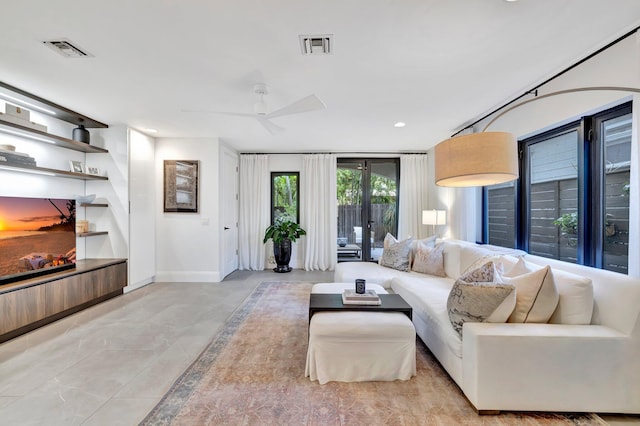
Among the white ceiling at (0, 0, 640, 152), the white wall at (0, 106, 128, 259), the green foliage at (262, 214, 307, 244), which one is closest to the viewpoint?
the white ceiling at (0, 0, 640, 152)

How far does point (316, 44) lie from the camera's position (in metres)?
2.07

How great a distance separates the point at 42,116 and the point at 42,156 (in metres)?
0.50

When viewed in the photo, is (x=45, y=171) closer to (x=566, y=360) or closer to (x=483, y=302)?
(x=483, y=302)

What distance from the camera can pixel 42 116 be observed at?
3428 millimetres

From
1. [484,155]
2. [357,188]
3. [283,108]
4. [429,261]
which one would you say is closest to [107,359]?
[283,108]

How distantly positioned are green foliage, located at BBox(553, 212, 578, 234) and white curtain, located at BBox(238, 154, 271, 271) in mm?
4725

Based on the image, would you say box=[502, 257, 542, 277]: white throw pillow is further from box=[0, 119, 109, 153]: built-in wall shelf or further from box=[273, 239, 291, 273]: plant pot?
box=[0, 119, 109, 153]: built-in wall shelf

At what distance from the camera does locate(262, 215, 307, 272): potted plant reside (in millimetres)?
5488

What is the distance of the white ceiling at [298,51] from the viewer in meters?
1.73

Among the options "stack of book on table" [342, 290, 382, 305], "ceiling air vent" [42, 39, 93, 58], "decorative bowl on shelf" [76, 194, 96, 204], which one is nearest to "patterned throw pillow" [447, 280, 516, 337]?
"stack of book on table" [342, 290, 382, 305]

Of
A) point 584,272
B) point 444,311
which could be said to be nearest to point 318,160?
point 444,311

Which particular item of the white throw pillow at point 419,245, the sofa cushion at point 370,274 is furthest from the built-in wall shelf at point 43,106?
the white throw pillow at point 419,245

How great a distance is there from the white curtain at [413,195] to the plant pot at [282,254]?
7.73 ft

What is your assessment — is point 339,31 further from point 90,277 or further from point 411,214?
point 411,214
